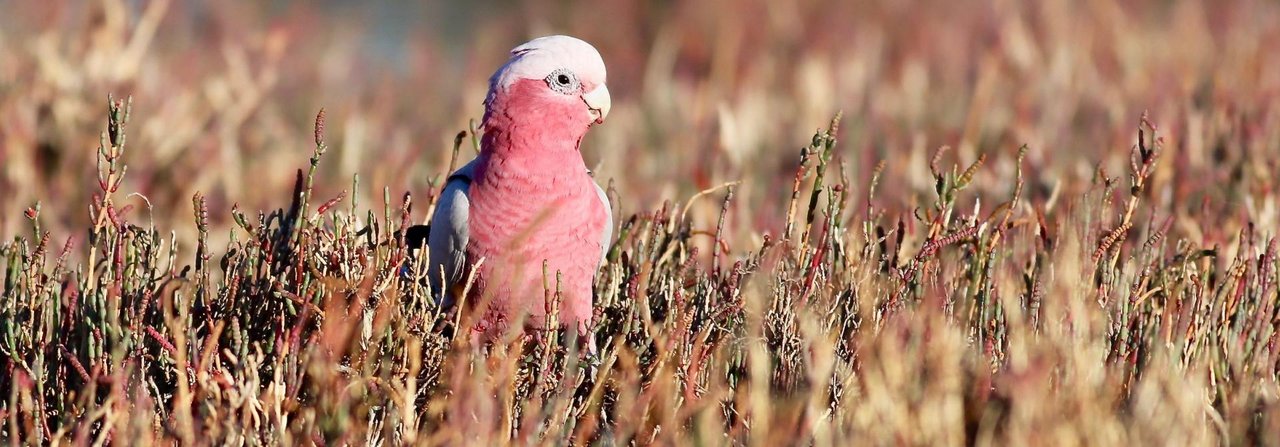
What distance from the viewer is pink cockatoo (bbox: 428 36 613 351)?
7.50 ft

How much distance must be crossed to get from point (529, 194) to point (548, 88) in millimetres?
185

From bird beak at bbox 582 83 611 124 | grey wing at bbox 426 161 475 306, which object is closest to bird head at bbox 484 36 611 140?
bird beak at bbox 582 83 611 124

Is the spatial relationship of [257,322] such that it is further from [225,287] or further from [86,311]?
[86,311]

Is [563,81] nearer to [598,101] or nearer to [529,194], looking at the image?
[598,101]

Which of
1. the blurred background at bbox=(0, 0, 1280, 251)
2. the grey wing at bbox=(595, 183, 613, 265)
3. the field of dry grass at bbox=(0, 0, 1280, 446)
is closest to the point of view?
the field of dry grass at bbox=(0, 0, 1280, 446)

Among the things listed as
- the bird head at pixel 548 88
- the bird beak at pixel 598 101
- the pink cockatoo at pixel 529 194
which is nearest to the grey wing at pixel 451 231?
the pink cockatoo at pixel 529 194

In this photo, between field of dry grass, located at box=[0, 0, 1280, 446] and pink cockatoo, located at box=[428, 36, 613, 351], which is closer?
field of dry grass, located at box=[0, 0, 1280, 446]

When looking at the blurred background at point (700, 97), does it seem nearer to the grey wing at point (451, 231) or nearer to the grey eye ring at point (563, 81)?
the grey wing at point (451, 231)

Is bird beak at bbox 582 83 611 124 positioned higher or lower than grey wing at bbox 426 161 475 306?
higher

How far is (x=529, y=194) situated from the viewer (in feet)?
7.48

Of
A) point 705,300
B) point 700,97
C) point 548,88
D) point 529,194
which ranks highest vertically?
point 700,97

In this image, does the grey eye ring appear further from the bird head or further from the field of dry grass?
the field of dry grass

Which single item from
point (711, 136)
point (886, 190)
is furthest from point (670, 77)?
point (886, 190)

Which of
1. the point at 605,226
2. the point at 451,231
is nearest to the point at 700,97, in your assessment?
the point at 605,226
